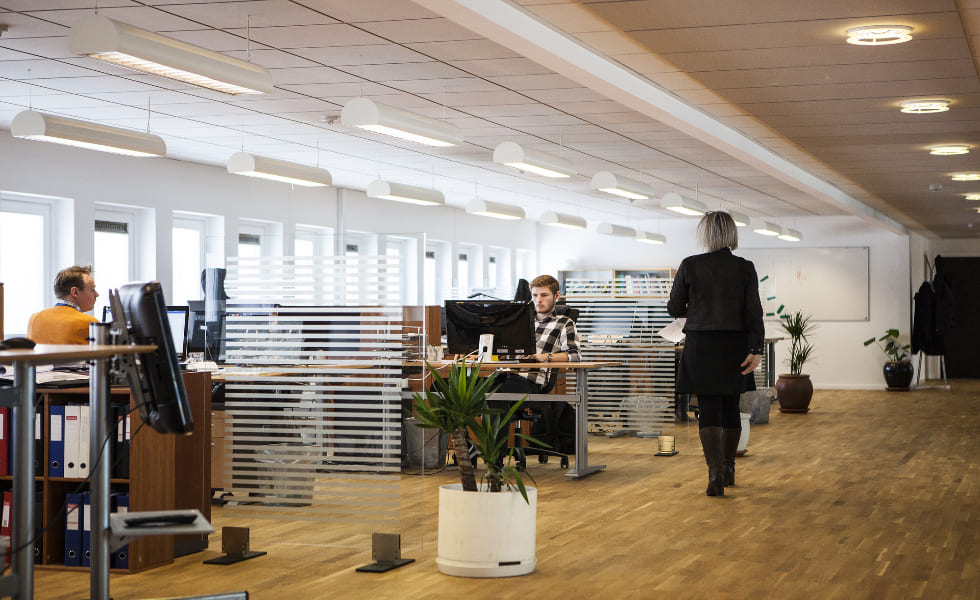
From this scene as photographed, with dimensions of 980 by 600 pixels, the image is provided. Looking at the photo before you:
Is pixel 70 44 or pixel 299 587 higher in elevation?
pixel 70 44

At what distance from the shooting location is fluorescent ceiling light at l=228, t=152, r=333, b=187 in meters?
8.30

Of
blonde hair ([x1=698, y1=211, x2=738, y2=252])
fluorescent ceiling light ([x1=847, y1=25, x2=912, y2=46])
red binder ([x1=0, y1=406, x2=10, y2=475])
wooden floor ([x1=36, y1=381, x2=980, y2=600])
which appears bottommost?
wooden floor ([x1=36, y1=381, x2=980, y2=600])

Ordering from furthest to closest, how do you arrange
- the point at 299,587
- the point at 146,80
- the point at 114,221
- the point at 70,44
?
1. the point at 114,221
2. the point at 146,80
3. the point at 70,44
4. the point at 299,587

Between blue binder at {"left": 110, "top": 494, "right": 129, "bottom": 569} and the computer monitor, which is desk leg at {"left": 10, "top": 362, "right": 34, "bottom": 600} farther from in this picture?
the computer monitor

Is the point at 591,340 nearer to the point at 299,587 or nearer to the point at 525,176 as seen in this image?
the point at 525,176

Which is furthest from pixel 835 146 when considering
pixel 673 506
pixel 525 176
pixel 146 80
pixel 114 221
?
pixel 114 221

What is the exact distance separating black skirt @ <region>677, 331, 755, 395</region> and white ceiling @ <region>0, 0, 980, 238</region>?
1560 mm

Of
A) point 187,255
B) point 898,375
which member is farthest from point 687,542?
point 898,375

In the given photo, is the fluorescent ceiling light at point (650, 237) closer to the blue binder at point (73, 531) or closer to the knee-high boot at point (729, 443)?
the knee-high boot at point (729, 443)

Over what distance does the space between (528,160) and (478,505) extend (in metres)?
4.24

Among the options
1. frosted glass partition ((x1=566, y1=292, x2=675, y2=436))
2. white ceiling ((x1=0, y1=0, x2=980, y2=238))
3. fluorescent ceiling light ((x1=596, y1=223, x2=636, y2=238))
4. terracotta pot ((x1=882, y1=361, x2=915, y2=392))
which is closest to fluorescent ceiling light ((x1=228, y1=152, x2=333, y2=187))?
white ceiling ((x1=0, y1=0, x2=980, y2=238))

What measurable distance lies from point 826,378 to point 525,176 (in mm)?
7141

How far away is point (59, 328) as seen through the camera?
5598 millimetres

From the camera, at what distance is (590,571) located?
446cm
